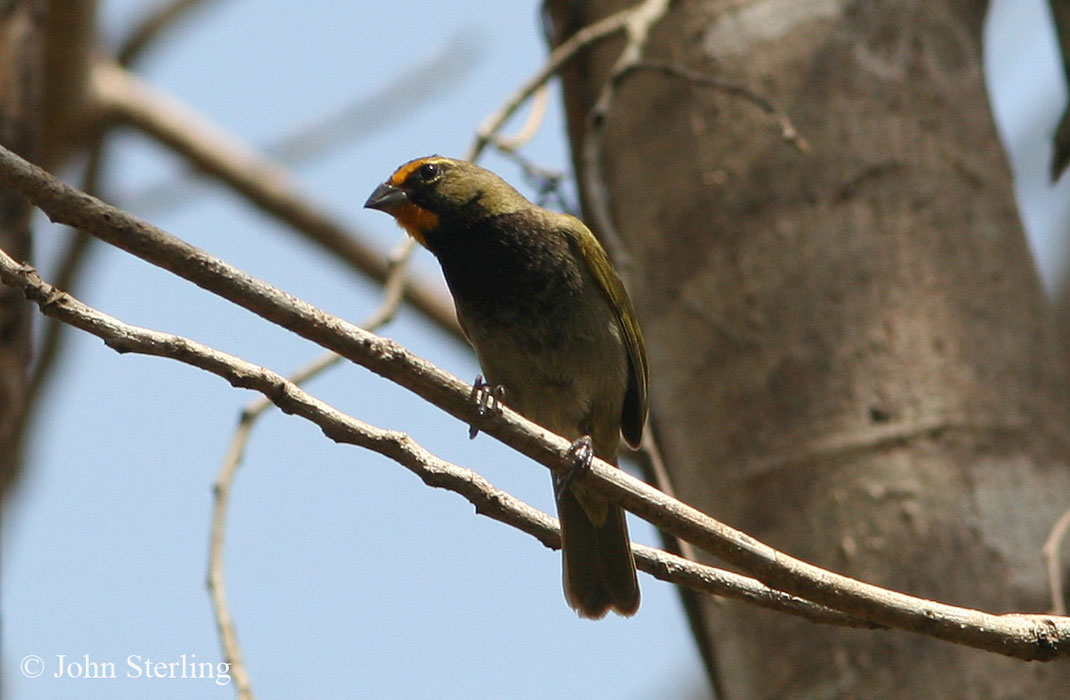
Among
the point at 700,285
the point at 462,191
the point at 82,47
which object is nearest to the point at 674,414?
the point at 700,285

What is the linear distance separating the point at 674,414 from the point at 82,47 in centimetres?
400

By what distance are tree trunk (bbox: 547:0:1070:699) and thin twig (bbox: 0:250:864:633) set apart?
977 mm

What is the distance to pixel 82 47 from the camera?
257 inches

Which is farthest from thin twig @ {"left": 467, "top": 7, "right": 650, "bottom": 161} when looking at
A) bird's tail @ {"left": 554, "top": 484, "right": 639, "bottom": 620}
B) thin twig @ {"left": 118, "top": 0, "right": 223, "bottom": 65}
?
thin twig @ {"left": 118, "top": 0, "right": 223, "bottom": 65}

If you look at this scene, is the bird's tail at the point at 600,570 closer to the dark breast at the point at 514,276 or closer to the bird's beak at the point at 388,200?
the dark breast at the point at 514,276

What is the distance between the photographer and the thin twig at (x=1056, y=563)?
3.39 metres

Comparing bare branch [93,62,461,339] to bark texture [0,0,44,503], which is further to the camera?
bare branch [93,62,461,339]

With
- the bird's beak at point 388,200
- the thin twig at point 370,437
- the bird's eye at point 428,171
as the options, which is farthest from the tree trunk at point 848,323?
the thin twig at point 370,437

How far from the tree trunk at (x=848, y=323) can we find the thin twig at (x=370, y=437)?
0.98m

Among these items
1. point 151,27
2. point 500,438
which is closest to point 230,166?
point 151,27

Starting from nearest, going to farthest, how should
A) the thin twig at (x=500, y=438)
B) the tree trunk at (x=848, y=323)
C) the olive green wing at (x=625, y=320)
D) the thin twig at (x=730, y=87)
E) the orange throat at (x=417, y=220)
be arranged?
the thin twig at (x=500, y=438)
the tree trunk at (x=848, y=323)
the thin twig at (x=730, y=87)
the olive green wing at (x=625, y=320)
the orange throat at (x=417, y=220)

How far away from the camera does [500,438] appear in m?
2.55

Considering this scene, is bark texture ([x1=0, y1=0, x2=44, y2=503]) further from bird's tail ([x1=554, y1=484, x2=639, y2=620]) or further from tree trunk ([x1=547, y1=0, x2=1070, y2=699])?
tree trunk ([x1=547, y1=0, x2=1070, y2=699])

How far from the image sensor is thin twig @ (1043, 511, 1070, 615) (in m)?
3.39
